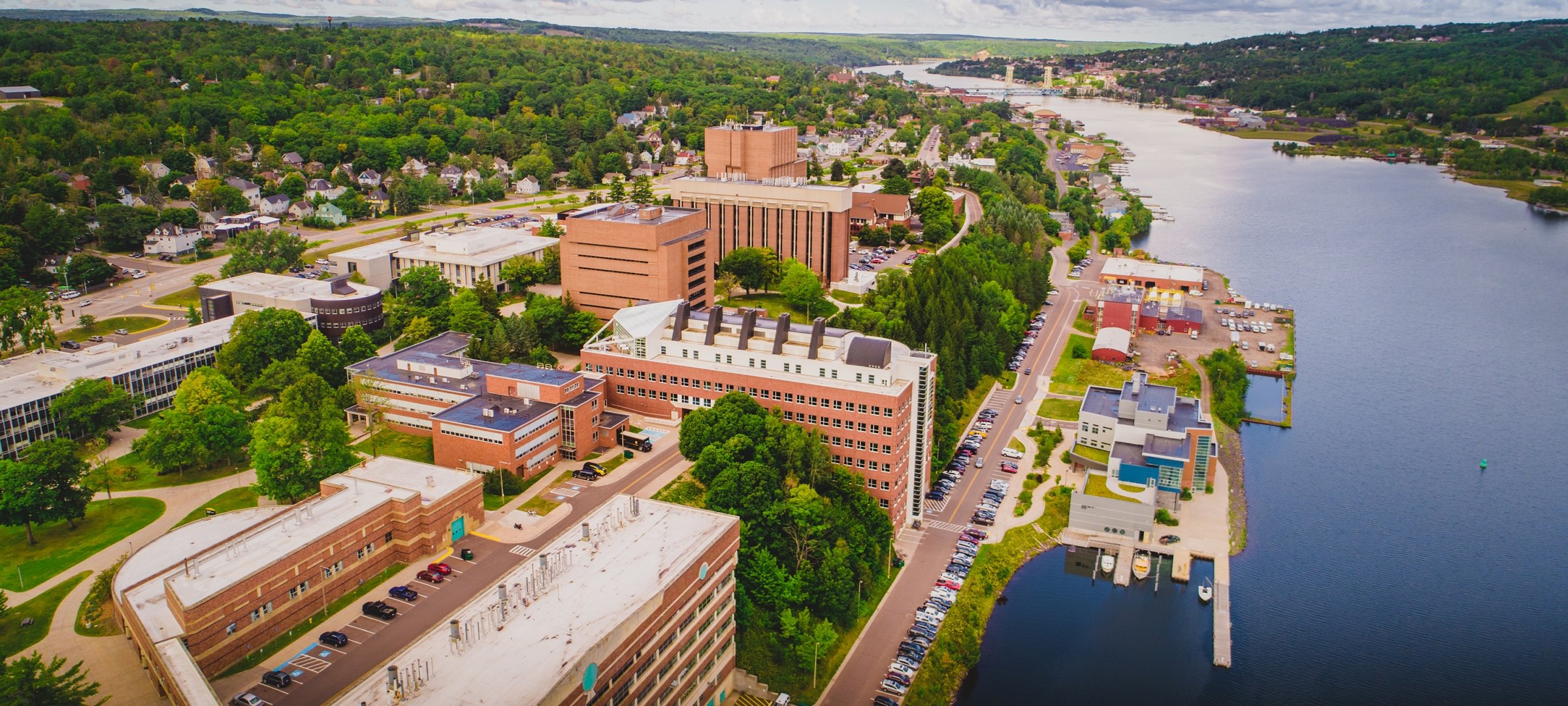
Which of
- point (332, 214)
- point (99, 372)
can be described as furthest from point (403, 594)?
point (332, 214)

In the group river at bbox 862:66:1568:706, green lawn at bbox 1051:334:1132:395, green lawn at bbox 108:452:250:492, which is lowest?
river at bbox 862:66:1568:706

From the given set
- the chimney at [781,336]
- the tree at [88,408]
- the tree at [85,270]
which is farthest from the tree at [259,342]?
the chimney at [781,336]

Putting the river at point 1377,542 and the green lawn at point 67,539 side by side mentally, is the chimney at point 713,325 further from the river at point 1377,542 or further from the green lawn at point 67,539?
the green lawn at point 67,539

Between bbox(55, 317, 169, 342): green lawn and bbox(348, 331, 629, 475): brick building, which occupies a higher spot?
bbox(348, 331, 629, 475): brick building

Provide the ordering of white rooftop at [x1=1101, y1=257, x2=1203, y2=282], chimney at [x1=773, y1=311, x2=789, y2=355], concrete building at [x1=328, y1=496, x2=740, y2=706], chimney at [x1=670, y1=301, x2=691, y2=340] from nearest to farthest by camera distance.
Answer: concrete building at [x1=328, y1=496, x2=740, y2=706] → chimney at [x1=773, y1=311, x2=789, y2=355] → chimney at [x1=670, y1=301, x2=691, y2=340] → white rooftop at [x1=1101, y1=257, x2=1203, y2=282]

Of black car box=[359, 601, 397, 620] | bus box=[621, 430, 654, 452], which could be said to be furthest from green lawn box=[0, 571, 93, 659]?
bus box=[621, 430, 654, 452]

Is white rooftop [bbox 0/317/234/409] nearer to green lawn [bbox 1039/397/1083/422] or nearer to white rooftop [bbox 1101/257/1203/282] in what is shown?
green lawn [bbox 1039/397/1083/422]
